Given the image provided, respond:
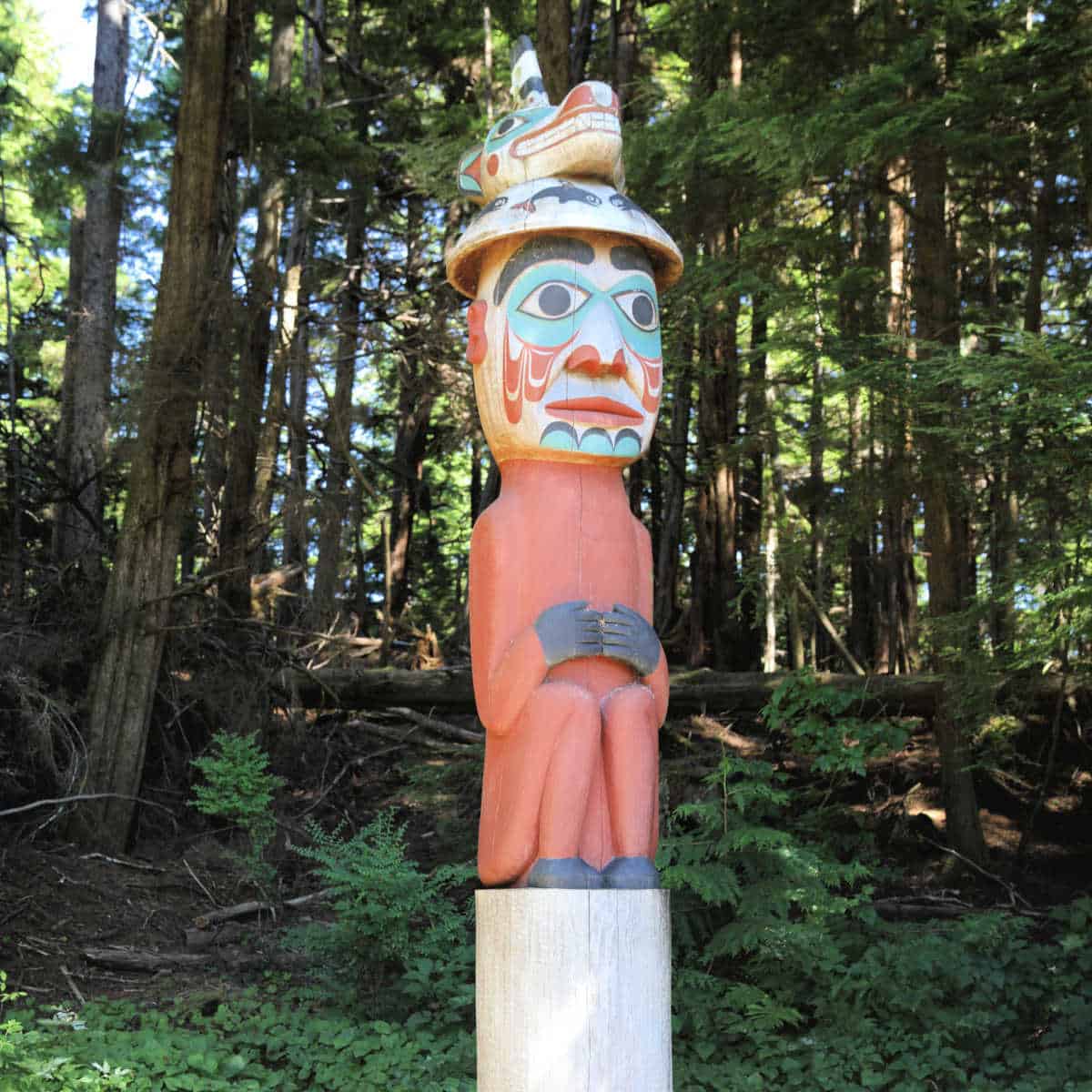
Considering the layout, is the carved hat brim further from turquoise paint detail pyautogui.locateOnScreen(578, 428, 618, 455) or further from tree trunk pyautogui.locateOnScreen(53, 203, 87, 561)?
tree trunk pyautogui.locateOnScreen(53, 203, 87, 561)

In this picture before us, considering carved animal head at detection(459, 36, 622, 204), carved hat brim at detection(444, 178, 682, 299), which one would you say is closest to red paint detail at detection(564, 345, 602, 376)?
carved hat brim at detection(444, 178, 682, 299)

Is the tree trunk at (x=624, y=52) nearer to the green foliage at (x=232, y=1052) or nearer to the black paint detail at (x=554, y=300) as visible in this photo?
the black paint detail at (x=554, y=300)

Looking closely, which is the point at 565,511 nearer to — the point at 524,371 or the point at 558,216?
the point at 524,371

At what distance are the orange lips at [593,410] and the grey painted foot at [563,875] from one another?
158cm

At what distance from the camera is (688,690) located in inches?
412

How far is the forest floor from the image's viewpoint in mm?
6973

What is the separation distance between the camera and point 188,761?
924cm

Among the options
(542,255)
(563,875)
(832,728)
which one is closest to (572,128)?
(542,255)

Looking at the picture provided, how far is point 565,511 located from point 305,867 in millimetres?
5491

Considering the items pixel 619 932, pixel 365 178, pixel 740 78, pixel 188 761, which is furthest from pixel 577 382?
pixel 365 178

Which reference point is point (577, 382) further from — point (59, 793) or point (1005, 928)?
point (59, 793)

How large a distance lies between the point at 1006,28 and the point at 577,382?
6625mm

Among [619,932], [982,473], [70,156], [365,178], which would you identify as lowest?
[619,932]

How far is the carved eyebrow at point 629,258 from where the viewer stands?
4.61 m
